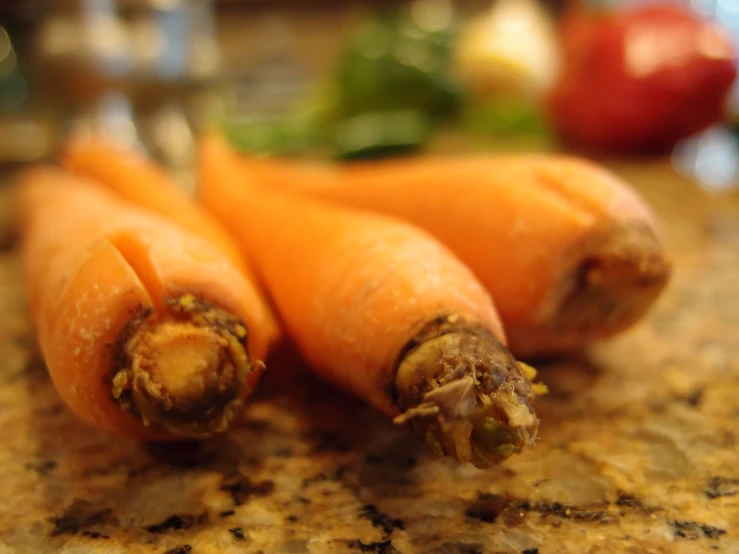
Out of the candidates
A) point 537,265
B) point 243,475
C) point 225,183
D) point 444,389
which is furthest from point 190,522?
point 225,183

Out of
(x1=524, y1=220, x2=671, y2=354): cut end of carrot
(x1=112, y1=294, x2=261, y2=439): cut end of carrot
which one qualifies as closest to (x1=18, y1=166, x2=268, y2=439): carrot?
(x1=112, y1=294, x2=261, y2=439): cut end of carrot

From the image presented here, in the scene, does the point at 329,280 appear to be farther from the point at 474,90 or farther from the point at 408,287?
the point at 474,90

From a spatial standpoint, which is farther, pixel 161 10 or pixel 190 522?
pixel 161 10

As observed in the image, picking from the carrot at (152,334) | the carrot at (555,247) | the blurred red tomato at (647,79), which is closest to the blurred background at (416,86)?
the blurred red tomato at (647,79)

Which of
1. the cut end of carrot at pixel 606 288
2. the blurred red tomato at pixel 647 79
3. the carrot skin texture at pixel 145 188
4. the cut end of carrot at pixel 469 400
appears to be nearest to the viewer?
the cut end of carrot at pixel 469 400

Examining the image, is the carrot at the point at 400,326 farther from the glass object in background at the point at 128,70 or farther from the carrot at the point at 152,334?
the glass object in background at the point at 128,70

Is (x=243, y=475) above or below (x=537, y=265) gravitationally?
below

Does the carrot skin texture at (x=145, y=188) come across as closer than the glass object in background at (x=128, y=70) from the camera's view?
Yes
